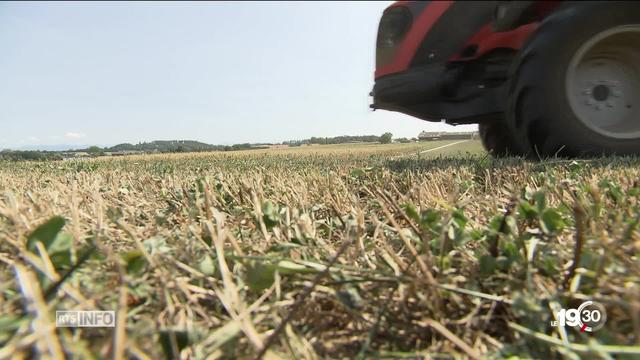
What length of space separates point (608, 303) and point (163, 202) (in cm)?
133

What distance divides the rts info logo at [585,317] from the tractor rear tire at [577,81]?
2042 mm

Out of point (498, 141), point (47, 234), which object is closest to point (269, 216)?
point (47, 234)

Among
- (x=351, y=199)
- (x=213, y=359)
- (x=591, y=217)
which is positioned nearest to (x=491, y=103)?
(x=351, y=199)

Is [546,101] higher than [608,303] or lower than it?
higher

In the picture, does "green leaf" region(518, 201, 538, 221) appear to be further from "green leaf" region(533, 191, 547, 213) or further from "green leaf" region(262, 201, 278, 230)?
"green leaf" region(262, 201, 278, 230)

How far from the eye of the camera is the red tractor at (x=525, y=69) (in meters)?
2.30

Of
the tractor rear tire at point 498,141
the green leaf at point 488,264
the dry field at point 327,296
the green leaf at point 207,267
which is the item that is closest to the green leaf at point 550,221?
the dry field at point 327,296

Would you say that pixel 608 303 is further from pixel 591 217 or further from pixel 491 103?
pixel 491 103

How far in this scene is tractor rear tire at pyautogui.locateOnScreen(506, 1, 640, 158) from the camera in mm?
2275

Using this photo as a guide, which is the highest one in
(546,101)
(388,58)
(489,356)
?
(388,58)

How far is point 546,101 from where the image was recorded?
2316mm

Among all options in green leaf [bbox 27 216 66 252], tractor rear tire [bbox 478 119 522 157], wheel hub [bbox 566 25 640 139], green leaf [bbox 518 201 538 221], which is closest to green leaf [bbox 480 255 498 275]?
green leaf [bbox 518 201 538 221]

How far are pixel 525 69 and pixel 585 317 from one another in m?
2.14

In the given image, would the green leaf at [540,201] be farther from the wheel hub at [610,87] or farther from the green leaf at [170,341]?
the wheel hub at [610,87]
